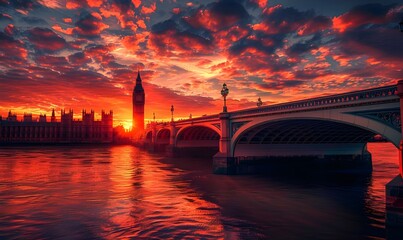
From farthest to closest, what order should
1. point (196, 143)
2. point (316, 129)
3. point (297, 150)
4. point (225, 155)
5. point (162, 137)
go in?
point (162, 137)
point (196, 143)
point (297, 150)
point (225, 155)
point (316, 129)

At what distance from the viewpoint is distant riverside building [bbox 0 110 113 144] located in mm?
139875

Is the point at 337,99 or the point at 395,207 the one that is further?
the point at 337,99

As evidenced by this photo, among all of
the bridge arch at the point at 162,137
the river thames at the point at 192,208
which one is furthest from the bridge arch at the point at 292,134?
the bridge arch at the point at 162,137

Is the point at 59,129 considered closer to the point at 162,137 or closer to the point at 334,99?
the point at 162,137

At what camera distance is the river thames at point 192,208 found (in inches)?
564

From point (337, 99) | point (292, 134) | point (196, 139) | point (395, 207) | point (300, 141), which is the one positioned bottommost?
point (395, 207)

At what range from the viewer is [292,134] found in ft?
117

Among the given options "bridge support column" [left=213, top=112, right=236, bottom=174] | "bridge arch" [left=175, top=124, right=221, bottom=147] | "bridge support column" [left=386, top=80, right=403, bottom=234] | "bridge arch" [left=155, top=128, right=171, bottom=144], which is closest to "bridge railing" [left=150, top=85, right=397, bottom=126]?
"bridge support column" [left=386, top=80, right=403, bottom=234]

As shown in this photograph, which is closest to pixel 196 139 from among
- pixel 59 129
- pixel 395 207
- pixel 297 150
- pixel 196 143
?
Result: pixel 196 143

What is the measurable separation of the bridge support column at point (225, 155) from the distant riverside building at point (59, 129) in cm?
13329

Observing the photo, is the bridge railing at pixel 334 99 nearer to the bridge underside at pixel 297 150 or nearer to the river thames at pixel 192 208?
the bridge underside at pixel 297 150

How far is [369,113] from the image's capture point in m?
18.1

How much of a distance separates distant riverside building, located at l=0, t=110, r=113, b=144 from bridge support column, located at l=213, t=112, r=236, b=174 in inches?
5248

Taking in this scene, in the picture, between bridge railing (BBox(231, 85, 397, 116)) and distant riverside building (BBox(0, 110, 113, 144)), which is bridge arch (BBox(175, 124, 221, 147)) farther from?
distant riverside building (BBox(0, 110, 113, 144))
